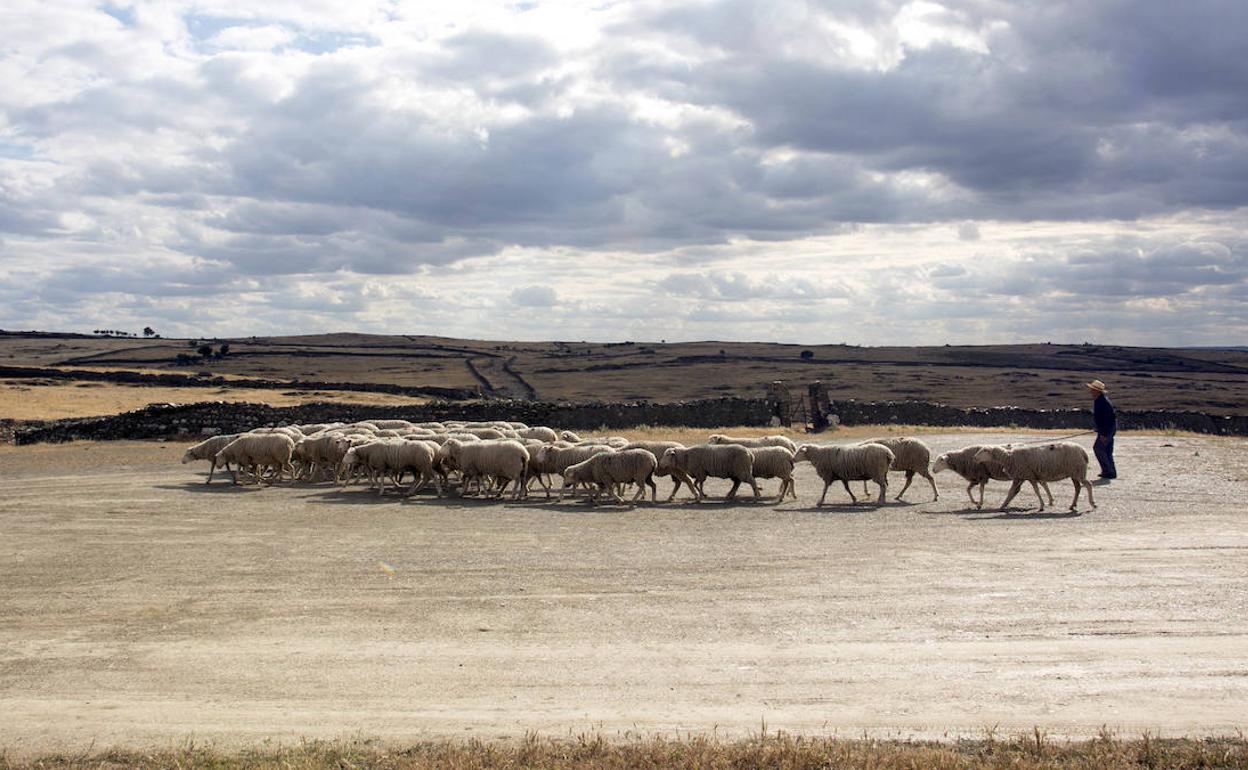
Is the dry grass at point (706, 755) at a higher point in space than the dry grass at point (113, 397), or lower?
lower

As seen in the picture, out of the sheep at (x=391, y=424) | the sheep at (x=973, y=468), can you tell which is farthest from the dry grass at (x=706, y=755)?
the sheep at (x=391, y=424)

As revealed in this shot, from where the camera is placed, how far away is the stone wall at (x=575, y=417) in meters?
37.4

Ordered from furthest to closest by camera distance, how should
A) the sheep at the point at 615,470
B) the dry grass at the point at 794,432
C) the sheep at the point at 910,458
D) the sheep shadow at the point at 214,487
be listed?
the dry grass at the point at 794,432 → the sheep shadow at the point at 214,487 → the sheep at the point at 910,458 → the sheep at the point at 615,470

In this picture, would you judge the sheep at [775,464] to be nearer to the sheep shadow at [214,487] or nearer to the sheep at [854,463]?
the sheep at [854,463]

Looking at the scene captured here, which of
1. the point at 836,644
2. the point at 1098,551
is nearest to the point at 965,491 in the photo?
the point at 1098,551

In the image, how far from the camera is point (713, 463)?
69.5 feet

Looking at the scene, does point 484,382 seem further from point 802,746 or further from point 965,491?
point 802,746

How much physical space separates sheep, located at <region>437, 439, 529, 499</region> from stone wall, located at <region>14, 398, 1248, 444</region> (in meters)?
17.0

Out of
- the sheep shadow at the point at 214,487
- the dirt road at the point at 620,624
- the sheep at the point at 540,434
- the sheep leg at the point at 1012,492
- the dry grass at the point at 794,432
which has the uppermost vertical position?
the sheep at the point at 540,434

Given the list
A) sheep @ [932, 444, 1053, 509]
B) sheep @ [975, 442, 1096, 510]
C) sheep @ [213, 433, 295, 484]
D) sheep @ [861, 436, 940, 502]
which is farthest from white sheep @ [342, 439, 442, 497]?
sheep @ [975, 442, 1096, 510]

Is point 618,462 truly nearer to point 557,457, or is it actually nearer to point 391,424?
point 557,457

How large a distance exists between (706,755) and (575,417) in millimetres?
33121

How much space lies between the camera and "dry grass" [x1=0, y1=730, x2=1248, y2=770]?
6973 millimetres

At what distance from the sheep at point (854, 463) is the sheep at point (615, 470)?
132 inches
